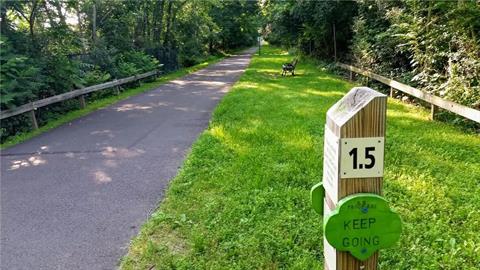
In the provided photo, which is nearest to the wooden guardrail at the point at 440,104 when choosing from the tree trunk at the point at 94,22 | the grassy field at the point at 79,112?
the grassy field at the point at 79,112

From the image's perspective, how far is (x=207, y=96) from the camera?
13.8 meters

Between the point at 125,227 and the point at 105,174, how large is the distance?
6.47 feet

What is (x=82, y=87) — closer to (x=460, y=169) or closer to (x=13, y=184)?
(x=13, y=184)

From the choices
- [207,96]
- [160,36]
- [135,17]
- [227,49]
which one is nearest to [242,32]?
[227,49]

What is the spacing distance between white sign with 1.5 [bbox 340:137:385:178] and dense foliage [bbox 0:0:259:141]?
9.16 meters

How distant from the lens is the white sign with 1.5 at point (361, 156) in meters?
1.52

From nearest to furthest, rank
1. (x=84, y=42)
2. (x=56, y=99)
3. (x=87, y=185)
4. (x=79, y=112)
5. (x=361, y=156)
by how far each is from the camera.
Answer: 1. (x=361, y=156)
2. (x=87, y=185)
3. (x=56, y=99)
4. (x=79, y=112)
5. (x=84, y=42)

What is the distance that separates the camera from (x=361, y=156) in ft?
5.00

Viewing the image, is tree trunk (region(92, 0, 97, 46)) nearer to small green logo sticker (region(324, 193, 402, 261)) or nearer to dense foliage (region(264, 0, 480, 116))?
dense foliage (region(264, 0, 480, 116))

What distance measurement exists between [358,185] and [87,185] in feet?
15.7

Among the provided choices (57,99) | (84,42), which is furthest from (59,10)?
(57,99)

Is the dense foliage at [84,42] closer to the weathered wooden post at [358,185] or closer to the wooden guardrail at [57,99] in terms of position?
the wooden guardrail at [57,99]

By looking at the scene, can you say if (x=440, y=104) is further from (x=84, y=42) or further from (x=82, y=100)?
(x=84, y=42)

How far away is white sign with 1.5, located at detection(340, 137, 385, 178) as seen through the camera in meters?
1.52
